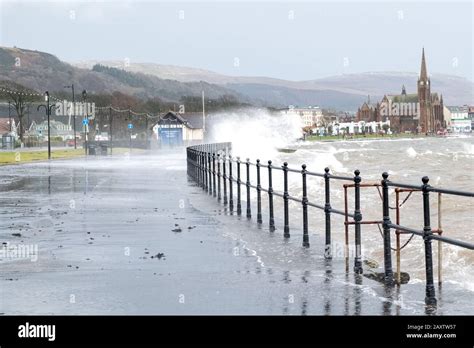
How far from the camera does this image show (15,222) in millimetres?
18062

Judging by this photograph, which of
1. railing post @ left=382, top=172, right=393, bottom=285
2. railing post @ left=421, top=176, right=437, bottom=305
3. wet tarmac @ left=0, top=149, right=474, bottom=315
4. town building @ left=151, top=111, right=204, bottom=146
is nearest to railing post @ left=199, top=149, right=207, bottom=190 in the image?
wet tarmac @ left=0, top=149, right=474, bottom=315

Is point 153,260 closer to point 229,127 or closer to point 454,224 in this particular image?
point 454,224

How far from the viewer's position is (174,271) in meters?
11.4

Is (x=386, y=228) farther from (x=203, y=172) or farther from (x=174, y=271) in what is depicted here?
(x=203, y=172)

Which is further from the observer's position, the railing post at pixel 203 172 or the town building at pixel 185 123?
the town building at pixel 185 123

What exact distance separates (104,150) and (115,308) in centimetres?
7363

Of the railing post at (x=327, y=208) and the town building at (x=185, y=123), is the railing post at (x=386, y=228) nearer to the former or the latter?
the railing post at (x=327, y=208)

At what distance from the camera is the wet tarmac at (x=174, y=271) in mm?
8945

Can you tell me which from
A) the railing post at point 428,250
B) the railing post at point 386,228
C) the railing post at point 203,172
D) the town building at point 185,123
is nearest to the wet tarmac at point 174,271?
the railing post at point 428,250

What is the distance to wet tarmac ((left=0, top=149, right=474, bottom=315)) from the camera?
29.3ft

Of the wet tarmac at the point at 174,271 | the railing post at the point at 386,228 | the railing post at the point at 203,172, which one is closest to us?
the wet tarmac at the point at 174,271

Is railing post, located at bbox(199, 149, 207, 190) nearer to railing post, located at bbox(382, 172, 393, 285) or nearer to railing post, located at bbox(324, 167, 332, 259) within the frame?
railing post, located at bbox(324, 167, 332, 259)

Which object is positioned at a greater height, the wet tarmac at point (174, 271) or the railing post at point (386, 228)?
the railing post at point (386, 228)

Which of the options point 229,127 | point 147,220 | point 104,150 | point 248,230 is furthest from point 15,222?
point 229,127
